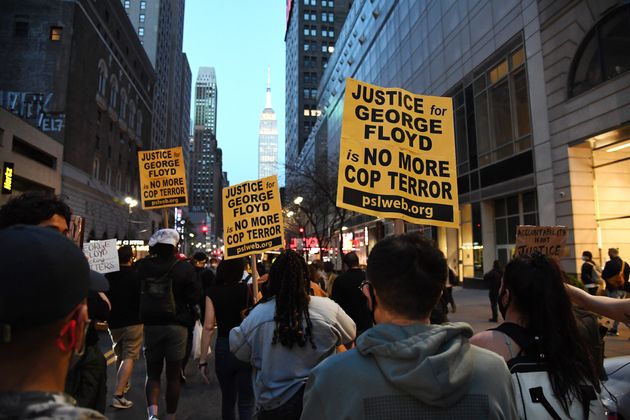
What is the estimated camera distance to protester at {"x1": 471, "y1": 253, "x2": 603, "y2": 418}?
228 cm

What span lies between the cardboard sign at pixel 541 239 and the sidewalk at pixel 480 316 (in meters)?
2.21

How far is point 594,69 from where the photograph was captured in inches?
618

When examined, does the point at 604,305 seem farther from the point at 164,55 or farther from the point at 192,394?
the point at 164,55

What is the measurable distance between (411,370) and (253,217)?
19.1 feet

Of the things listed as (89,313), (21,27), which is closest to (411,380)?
(89,313)

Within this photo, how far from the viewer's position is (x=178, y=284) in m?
5.08

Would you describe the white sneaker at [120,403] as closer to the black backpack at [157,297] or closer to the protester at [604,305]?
the black backpack at [157,297]

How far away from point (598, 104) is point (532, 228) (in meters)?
12.1

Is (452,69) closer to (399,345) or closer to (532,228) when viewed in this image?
(532,228)

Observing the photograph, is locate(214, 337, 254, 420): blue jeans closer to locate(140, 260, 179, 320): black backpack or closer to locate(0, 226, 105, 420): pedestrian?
locate(140, 260, 179, 320): black backpack

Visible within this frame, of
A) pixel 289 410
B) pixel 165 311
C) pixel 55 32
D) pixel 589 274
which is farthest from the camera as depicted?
pixel 55 32

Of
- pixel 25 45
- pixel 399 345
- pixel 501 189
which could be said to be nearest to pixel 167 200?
pixel 399 345

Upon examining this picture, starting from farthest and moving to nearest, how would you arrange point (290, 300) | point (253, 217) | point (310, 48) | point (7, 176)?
point (310, 48)
point (7, 176)
point (253, 217)
point (290, 300)

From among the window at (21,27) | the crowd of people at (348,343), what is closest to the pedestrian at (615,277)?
the crowd of people at (348,343)
